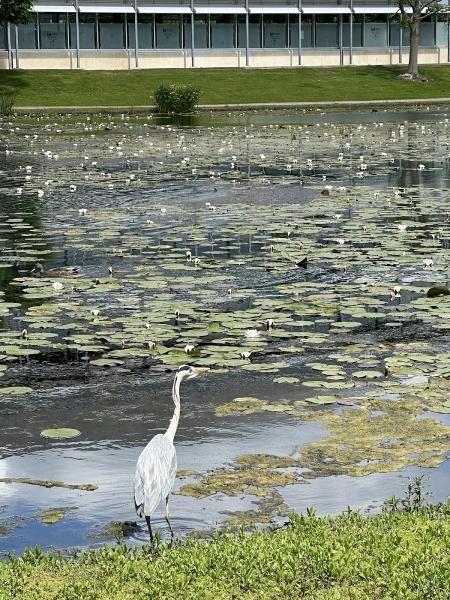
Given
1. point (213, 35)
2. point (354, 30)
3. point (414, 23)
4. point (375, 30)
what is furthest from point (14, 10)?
point (375, 30)

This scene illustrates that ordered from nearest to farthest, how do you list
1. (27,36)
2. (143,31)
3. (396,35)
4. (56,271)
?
(56,271), (27,36), (143,31), (396,35)

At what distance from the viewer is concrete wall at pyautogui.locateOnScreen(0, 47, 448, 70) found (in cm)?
7269

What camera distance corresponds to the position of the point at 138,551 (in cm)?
630

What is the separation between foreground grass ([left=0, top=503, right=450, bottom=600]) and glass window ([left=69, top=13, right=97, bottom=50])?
70344mm

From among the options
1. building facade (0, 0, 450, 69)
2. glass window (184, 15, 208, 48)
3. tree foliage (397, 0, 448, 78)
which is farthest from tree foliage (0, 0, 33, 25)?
tree foliage (397, 0, 448, 78)

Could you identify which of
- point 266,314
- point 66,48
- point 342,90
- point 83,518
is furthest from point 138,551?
point 66,48

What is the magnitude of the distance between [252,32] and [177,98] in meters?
27.0

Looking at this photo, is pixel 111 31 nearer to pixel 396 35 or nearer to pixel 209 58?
pixel 209 58

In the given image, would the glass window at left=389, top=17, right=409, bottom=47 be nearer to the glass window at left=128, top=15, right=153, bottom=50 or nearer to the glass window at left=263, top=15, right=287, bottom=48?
Result: the glass window at left=263, top=15, right=287, bottom=48

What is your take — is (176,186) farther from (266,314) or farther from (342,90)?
(342,90)

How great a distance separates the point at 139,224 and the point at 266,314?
686 centimetres

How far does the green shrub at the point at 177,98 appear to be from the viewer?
2099 inches

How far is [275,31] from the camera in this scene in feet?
260

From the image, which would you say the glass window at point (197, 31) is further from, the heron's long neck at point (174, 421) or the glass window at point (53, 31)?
the heron's long neck at point (174, 421)
